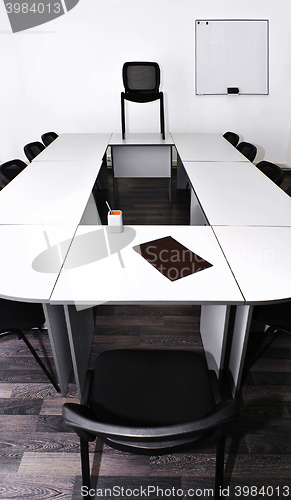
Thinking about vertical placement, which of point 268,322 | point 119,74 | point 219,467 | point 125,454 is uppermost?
point 119,74

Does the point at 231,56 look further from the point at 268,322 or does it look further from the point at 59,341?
the point at 59,341

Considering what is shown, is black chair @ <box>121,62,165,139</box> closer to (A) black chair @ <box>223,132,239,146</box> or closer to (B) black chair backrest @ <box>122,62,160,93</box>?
(B) black chair backrest @ <box>122,62,160,93</box>

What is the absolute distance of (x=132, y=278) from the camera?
1.67 m

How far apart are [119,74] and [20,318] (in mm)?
5124

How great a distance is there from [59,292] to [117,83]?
5236 mm

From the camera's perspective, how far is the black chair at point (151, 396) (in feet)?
3.79

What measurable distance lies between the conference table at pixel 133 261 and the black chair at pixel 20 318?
0.12 metres

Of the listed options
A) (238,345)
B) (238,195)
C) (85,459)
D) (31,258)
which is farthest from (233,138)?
(85,459)

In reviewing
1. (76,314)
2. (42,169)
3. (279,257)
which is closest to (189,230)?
(279,257)

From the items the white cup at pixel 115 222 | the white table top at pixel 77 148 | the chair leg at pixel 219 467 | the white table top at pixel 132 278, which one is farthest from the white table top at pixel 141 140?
the chair leg at pixel 219 467

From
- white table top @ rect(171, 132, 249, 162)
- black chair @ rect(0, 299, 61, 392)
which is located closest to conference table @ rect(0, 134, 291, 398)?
black chair @ rect(0, 299, 61, 392)

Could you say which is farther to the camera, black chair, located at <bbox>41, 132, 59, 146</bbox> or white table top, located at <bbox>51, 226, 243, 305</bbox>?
black chair, located at <bbox>41, 132, 59, 146</bbox>

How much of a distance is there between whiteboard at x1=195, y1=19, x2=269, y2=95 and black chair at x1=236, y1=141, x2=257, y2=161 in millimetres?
2235

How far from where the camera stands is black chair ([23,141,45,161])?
407 centimetres
